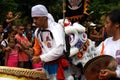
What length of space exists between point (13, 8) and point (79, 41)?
47.9 feet

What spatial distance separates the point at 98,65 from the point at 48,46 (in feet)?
5.76

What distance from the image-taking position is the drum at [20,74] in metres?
5.78

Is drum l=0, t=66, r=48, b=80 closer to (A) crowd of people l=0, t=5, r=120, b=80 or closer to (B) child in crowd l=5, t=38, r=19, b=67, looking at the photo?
(A) crowd of people l=0, t=5, r=120, b=80

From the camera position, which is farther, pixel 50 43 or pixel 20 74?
pixel 50 43

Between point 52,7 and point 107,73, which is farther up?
point 107,73

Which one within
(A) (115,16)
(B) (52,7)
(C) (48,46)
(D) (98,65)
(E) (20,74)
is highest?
(A) (115,16)

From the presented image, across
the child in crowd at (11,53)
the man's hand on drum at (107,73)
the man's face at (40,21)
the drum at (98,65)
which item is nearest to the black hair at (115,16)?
the drum at (98,65)

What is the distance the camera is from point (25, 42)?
10859 millimetres

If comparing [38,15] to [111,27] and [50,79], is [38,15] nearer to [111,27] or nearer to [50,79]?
[50,79]

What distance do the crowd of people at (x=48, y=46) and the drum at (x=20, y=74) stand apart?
0.25m

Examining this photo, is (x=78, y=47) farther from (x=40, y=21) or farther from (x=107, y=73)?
(x=107, y=73)

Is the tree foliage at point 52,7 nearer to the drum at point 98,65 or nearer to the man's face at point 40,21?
the man's face at point 40,21

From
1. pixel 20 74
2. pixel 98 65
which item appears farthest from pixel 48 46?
pixel 98 65

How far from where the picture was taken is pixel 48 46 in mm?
6340
